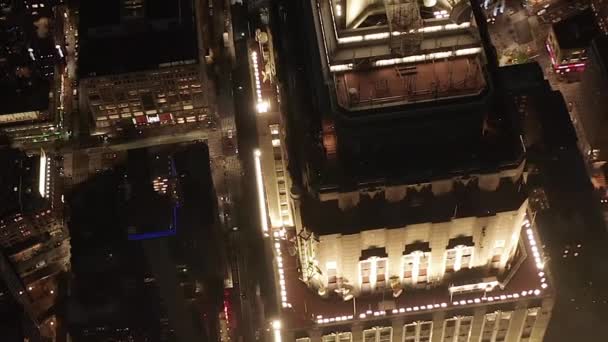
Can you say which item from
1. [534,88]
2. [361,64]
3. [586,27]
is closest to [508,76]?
[534,88]

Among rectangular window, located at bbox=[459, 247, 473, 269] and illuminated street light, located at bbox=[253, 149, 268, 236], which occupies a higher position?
illuminated street light, located at bbox=[253, 149, 268, 236]

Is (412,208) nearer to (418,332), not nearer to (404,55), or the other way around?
(404,55)

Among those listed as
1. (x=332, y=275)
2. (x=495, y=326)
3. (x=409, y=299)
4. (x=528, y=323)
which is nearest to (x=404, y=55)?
(x=332, y=275)

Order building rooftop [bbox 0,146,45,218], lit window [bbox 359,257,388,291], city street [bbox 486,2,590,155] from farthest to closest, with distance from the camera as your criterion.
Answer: city street [bbox 486,2,590,155] → building rooftop [bbox 0,146,45,218] → lit window [bbox 359,257,388,291]

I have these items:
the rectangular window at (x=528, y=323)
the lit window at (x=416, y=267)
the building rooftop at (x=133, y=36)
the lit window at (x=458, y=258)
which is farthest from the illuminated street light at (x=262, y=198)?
the building rooftop at (x=133, y=36)

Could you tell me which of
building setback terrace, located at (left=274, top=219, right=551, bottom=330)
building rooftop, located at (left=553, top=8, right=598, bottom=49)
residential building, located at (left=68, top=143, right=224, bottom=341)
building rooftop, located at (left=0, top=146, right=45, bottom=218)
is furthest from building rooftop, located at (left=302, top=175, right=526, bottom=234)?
building rooftop, located at (left=0, top=146, right=45, bottom=218)

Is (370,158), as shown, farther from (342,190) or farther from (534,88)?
(534,88)

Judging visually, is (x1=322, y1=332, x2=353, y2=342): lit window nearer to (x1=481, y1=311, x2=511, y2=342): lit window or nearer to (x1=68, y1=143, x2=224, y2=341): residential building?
(x1=481, y1=311, x2=511, y2=342): lit window
